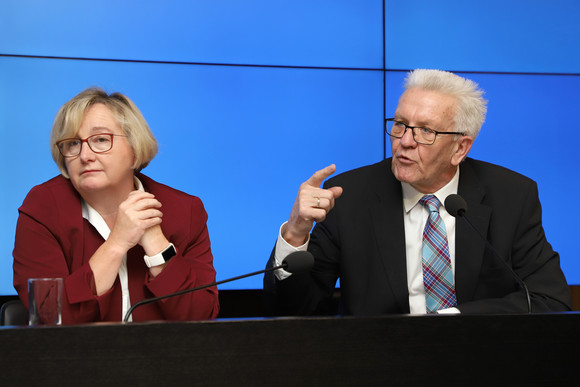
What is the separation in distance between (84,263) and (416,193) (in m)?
1.10

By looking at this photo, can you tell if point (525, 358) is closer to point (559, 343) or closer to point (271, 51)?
point (559, 343)

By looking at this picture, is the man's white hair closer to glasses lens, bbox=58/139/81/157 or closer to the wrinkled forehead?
the wrinkled forehead

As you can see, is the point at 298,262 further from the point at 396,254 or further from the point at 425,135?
the point at 425,135

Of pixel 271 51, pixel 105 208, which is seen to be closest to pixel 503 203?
pixel 105 208

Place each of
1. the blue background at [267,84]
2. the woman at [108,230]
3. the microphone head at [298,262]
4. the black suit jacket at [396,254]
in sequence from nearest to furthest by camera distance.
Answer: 1. the microphone head at [298,262]
2. the woman at [108,230]
3. the black suit jacket at [396,254]
4. the blue background at [267,84]

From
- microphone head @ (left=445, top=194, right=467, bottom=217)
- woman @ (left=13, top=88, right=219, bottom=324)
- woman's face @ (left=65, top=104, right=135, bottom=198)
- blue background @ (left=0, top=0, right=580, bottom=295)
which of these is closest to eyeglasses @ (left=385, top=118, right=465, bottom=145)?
microphone head @ (left=445, top=194, right=467, bottom=217)

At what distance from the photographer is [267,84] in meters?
3.34

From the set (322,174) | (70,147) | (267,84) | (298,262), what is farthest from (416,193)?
(267,84)

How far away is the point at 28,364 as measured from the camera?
1179 mm

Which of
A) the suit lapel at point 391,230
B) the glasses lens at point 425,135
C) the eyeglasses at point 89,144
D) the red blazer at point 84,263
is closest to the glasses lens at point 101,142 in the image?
the eyeglasses at point 89,144

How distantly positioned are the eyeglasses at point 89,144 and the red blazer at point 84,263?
12cm

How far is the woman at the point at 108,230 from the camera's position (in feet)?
6.22

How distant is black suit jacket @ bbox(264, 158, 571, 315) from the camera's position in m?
2.15

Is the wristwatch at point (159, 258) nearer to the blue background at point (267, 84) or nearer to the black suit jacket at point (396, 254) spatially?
the black suit jacket at point (396, 254)
